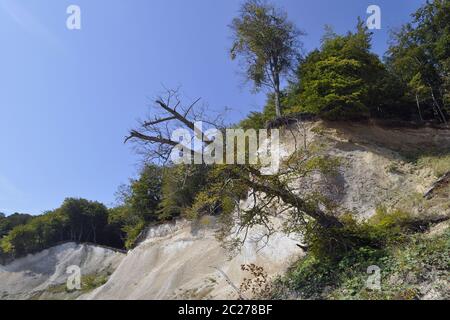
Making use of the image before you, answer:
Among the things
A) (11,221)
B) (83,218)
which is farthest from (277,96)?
(11,221)

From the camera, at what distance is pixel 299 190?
13453 millimetres

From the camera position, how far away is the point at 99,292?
19469mm

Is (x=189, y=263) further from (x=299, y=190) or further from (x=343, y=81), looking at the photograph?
(x=343, y=81)

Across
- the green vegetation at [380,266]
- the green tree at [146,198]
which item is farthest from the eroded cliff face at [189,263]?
the green tree at [146,198]

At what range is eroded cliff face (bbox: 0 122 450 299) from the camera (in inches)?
472

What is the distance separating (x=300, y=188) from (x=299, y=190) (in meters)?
2.57

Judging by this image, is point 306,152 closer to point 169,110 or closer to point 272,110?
point 169,110

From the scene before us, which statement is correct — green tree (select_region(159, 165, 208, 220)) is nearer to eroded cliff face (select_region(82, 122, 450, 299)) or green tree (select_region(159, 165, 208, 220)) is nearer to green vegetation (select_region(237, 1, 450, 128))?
eroded cliff face (select_region(82, 122, 450, 299))

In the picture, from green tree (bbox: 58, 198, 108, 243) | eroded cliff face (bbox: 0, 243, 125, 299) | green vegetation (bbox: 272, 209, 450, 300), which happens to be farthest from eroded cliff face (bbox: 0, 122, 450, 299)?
green tree (bbox: 58, 198, 108, 243)

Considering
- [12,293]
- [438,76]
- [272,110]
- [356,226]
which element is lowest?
[12,293]
